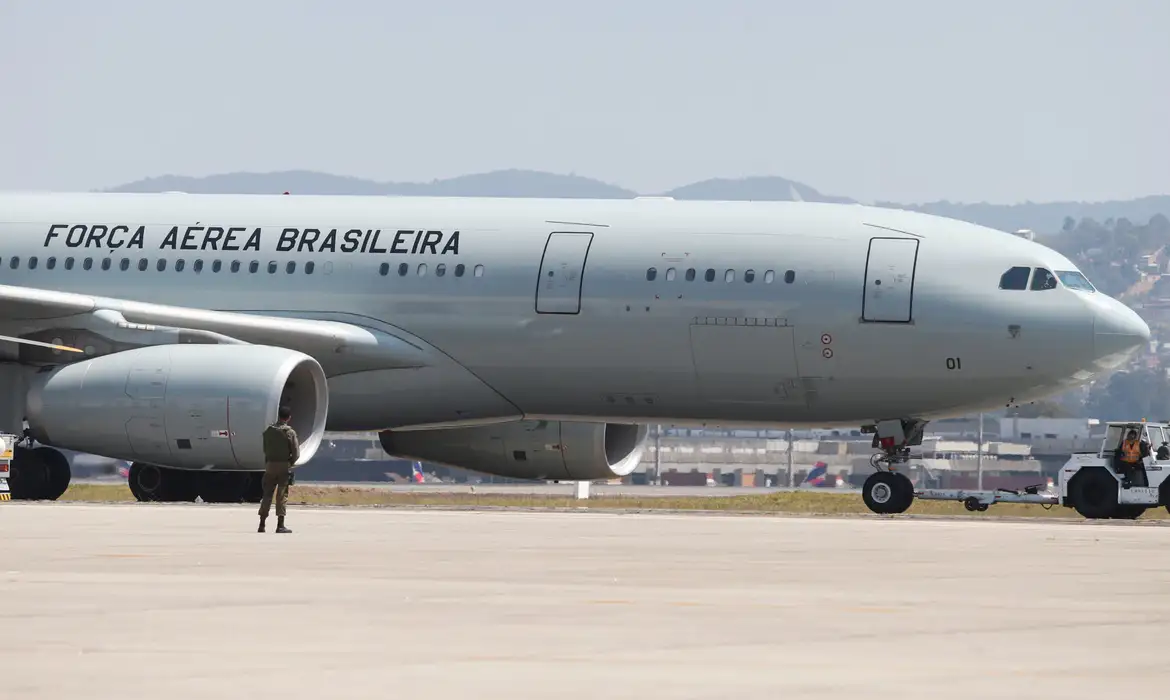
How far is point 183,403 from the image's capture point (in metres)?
27.8

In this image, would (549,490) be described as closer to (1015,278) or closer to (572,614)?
(1015,278)

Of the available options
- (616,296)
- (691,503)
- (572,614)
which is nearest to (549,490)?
(691,503)

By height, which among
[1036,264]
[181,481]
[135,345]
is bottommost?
[181,481]

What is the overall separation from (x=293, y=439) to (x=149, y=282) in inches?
407

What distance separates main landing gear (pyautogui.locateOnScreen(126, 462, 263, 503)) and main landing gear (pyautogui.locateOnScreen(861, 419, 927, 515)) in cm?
895

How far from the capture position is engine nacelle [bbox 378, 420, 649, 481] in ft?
108

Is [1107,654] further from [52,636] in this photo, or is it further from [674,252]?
[674,252]

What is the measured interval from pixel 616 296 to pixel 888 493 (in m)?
4.51

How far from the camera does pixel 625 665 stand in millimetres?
10367

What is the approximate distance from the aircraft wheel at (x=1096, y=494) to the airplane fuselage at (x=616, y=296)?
1504mm

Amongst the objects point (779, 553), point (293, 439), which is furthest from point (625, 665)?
point (293, 439)

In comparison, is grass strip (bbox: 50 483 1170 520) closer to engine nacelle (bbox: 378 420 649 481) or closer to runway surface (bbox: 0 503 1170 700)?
engine nacelle (bbox: 378 420 649 481)

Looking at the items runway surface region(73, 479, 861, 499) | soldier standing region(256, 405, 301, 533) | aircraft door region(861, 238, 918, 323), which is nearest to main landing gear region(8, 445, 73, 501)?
soldier standing region(256, 405, 301, 533)

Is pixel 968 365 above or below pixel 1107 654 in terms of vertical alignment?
above
